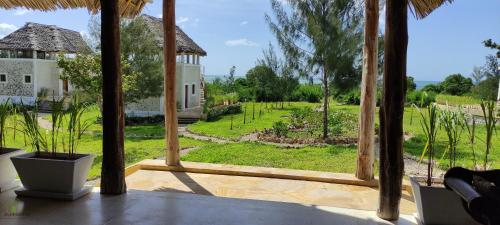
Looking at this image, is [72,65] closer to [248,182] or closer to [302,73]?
[302,73]

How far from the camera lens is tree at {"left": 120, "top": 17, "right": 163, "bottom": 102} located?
55.8ft

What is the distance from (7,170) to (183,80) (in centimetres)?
1632

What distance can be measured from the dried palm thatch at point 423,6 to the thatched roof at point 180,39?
1524cm

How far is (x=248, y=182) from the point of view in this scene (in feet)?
15.4

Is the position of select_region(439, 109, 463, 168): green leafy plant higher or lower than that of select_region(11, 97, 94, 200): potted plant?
higher

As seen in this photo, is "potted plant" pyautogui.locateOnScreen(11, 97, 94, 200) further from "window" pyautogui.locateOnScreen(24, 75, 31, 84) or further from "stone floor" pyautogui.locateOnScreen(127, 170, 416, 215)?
"window" pyautogui.locateOnScreen(24, 75, 31, 84)

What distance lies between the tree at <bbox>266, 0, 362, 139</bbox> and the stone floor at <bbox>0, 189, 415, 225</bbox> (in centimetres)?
813

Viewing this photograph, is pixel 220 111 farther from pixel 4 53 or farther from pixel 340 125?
pixel 4 53

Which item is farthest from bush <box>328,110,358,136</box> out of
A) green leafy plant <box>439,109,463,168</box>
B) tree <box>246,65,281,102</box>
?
green leafy plant <box>439,109,463,168</box>

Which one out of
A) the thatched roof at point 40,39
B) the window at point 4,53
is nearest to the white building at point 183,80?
the thatched roof at point 40,39

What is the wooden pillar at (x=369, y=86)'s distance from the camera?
14.4ft

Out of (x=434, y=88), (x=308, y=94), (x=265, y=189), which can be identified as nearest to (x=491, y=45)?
(x=265, y=189)

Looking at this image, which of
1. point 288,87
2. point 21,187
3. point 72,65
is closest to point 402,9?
point 21,187

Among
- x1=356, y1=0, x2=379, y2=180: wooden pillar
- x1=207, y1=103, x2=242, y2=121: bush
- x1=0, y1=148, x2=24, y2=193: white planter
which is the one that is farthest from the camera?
x1=207, y1=103, x2=242, y2=121: bush
